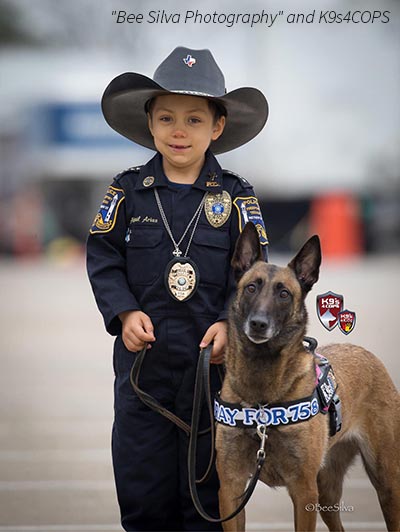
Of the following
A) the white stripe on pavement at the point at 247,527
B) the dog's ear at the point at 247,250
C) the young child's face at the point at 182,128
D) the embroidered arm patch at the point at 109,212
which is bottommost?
the white stripe on pavement at the point at 247,527

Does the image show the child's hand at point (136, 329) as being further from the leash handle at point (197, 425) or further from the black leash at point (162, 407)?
the leash handle at point (197, 425)

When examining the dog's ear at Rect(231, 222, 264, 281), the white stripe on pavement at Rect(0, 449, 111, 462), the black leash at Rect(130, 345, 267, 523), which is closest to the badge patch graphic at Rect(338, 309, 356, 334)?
the dog's ear at Rect(231, 222, 264, 281)

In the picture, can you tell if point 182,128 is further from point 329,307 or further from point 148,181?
point 329,307

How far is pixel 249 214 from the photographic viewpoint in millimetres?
3979

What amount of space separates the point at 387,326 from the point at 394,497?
304 inches

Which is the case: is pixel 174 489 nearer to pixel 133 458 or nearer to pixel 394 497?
pixel 133 458

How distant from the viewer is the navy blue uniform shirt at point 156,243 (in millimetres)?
3924

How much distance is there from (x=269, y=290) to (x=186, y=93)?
84 cm

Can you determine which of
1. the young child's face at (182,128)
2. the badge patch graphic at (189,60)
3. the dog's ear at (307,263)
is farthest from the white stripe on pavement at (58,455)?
the badge patch graphic at (189,60)

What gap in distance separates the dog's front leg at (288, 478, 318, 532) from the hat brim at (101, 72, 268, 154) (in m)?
1.47

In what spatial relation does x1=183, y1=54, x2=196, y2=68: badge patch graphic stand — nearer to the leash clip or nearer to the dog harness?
the dog harness

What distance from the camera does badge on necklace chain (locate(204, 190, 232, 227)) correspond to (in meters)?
3.95

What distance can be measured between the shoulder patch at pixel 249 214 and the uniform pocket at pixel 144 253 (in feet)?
1.04

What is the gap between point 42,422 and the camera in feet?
23.0
